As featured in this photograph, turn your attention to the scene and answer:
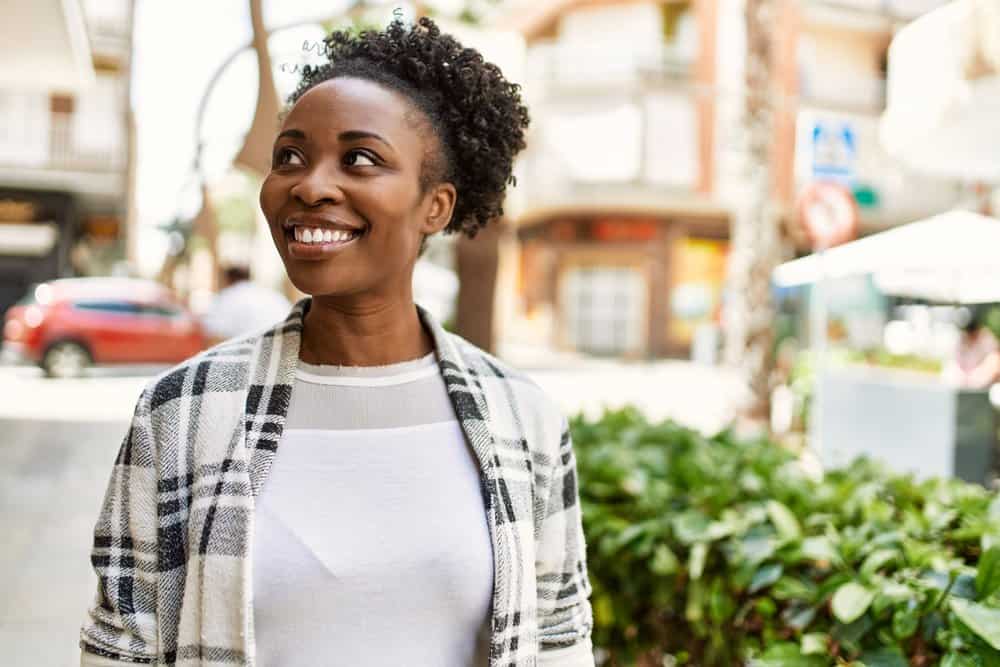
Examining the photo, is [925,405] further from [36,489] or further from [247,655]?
[247,655]

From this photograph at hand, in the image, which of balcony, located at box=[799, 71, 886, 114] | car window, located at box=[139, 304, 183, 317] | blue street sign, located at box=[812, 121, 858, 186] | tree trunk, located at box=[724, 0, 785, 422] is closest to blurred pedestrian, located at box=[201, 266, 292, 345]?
tree trunk, located at box=[724, 0, 785, 422]

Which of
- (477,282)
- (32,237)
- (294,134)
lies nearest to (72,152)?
(32,237)

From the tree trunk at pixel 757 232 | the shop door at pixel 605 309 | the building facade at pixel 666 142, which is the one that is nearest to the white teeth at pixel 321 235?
the tree trunk at pixel 757 232

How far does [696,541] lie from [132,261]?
210 inches

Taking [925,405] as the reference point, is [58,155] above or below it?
above

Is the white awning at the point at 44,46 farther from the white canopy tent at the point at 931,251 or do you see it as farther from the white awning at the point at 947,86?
the white canopy tent at the point at 931,251

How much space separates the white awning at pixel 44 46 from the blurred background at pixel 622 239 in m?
0.02

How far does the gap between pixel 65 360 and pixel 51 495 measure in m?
8.19

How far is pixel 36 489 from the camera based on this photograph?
5531 millimetres

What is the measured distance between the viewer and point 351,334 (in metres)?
1.40

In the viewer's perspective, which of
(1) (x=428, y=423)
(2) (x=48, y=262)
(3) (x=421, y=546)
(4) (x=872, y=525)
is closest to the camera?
(3) (x=421, y=546)

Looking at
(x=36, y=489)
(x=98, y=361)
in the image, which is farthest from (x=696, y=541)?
(x=98, y=361)

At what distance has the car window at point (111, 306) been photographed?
12875 mm

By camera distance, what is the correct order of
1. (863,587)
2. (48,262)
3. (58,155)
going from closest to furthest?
(863,587) < (58,155) < (48,262)
